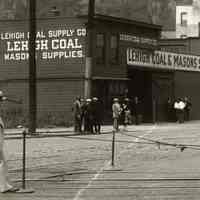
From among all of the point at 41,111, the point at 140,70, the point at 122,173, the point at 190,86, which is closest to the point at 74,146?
the point at 122,173

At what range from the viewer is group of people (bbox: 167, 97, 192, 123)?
50406 millimetres

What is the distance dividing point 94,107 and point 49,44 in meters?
11.4

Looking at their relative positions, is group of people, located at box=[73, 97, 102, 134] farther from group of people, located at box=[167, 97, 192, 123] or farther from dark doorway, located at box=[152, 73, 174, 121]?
dark doorway, located at box=[152, 73, 174, 121]

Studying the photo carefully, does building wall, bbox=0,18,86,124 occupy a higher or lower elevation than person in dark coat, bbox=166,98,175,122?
higher

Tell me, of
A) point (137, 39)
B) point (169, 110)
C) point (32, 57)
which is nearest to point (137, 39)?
point (137, 39)

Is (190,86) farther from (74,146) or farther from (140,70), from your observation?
(74,146)

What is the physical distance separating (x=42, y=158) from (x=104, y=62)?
1053 inches

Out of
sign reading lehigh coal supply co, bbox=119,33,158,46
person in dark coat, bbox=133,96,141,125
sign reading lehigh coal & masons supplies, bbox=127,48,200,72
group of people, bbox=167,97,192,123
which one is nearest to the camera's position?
person in dark coat, bbox=133,96,141,125

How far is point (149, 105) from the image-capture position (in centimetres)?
5219

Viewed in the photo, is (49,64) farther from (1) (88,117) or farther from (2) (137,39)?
(1) (88,117)

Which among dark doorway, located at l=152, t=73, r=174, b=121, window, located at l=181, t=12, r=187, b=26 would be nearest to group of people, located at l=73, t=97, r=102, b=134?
dark doorway, located at l=152, t=73, r=174, b=121

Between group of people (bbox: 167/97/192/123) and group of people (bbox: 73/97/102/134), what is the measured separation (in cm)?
1505

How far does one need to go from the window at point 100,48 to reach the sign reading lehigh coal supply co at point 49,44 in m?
1.15

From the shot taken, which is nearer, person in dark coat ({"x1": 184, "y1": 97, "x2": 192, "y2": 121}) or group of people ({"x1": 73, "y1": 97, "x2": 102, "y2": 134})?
group of people ({"x1": 73, "y1": 97, "x2": 102, "y2": 134})
